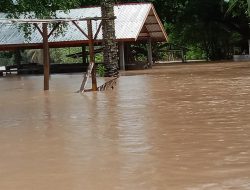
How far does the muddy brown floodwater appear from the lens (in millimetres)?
5078

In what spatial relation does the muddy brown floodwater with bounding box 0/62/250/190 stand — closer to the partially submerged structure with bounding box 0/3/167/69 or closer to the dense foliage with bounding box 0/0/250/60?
the partially submerged structure with bounding box 0/3/167/69

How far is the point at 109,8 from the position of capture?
23094 mm

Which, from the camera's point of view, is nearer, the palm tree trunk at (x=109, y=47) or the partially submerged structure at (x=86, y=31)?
the palm tree trunk at (x=109, y=47)

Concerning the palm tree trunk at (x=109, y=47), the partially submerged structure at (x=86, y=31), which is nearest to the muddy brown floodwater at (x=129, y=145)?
the palm tree trunk at (x=109, y=47)

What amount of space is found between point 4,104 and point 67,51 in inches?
1657

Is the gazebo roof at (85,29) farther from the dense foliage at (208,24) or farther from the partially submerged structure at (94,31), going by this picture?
the dense foliage at (208,24)

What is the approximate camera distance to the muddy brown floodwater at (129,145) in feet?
16.7

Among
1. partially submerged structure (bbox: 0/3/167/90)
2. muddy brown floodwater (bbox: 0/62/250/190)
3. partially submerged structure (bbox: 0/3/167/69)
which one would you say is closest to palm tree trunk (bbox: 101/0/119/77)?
partially submerged structure (bbox: 0/3/167/90)

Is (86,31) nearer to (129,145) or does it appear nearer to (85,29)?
A: (85,29)

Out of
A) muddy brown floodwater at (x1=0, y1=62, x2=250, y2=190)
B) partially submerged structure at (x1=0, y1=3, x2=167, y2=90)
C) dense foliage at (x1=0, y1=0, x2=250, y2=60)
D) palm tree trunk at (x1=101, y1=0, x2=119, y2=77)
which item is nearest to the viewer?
muddy brown floodwater at (x1=0, y1=62, x2=250, y2=190)

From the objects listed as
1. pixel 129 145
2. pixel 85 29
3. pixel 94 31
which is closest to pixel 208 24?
pixel 85 29

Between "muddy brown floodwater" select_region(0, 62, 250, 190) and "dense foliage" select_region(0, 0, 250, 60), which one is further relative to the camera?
"dense foliage" select_region(0, 0, 250, 60)

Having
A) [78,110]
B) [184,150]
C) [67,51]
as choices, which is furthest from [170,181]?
[67,51]

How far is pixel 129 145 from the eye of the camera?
22.5 ft
